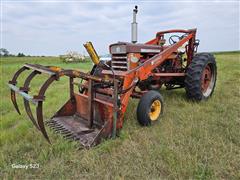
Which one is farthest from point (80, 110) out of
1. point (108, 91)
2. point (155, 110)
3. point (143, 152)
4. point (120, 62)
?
point (143, 152)

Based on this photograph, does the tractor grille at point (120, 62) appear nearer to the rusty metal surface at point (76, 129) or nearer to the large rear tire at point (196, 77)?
the rusty metal surface at point (76, 129)

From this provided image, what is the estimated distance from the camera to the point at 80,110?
4.03m

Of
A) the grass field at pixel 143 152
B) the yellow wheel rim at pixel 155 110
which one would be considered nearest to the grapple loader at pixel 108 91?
the yellow wheel rim at pixel 155 110

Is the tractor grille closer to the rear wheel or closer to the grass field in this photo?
the rear wheel

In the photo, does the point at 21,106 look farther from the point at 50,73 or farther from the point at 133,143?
the point at 133,143

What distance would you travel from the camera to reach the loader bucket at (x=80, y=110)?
2983 mm

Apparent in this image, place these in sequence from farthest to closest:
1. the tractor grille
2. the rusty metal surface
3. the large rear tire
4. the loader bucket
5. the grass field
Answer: the large rear tire
the tractor grille
the rusty metal surface
the loader bucket
the grass field

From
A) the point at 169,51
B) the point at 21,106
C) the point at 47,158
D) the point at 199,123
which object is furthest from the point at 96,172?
the point at 21,106

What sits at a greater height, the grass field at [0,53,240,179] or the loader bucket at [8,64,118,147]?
the loader bucket at [8,64,118,147]

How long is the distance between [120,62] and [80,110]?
1.19m

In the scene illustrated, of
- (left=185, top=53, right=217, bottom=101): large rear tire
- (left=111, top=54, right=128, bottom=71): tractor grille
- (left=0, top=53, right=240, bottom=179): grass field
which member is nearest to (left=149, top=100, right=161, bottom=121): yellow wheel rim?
(left=0, top=53, right=240, bottom=179): grass field

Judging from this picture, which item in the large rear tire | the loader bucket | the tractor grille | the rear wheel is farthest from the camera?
the large rear tire

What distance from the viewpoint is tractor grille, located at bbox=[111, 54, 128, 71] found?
4.21 m

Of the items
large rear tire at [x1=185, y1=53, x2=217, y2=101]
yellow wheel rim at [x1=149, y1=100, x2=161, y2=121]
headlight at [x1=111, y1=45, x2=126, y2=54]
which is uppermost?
headlight at [x1=111, y1=45, x2=126, y2=54]
